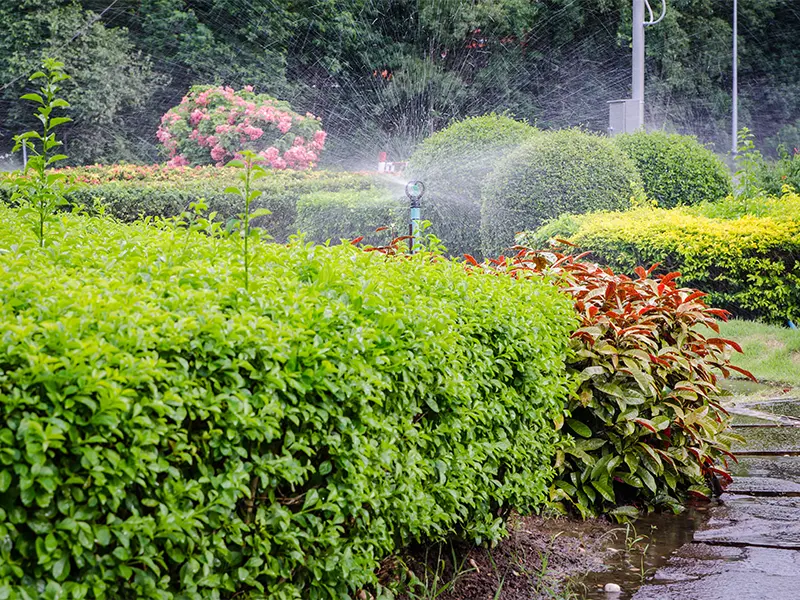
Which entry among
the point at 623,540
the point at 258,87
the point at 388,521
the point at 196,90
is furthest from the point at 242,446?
the point at 258,87

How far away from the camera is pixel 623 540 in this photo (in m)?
3.36

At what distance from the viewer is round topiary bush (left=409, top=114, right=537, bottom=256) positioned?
11.8 metres

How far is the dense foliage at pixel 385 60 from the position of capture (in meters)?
28.4

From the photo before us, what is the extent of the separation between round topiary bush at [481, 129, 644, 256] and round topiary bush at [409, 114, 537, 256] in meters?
0.80

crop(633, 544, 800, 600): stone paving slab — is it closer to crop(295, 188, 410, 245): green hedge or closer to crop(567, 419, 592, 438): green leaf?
crop(567, 419, 592, 438): green leaf

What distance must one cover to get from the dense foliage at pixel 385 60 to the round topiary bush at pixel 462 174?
18798mm

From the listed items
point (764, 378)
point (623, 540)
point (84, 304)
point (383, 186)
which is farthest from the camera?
point (383, 186)

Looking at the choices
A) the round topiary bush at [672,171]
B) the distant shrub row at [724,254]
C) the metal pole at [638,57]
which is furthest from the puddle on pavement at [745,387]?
the metal pole at [638,57]

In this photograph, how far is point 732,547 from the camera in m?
3.27

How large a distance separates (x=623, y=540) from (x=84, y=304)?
230cm

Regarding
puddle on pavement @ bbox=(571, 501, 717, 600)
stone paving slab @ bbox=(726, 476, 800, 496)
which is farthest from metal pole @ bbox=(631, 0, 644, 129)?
puddle on pavement @ bbox=(571, 501, 717, 600)

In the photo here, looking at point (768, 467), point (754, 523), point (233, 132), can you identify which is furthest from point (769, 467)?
point (233, 132)

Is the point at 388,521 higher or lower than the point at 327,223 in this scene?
lower

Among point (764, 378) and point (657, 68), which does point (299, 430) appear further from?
point (657, 68)
